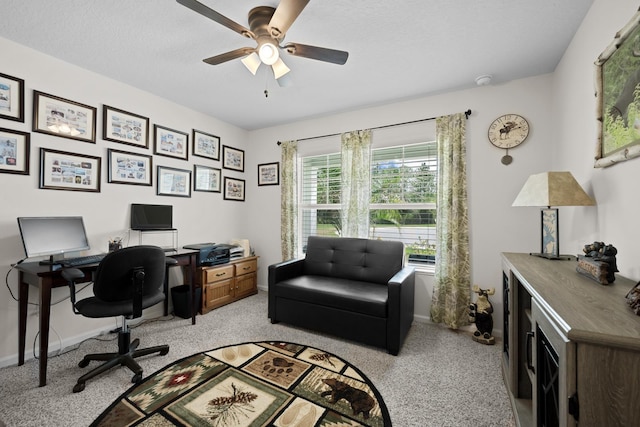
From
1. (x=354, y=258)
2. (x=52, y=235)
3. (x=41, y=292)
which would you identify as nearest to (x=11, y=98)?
(x=52, y=235)

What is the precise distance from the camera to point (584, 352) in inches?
27.6

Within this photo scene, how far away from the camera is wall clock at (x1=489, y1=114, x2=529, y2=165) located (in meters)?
2.58

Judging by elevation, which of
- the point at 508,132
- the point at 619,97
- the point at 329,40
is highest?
the point at 329,40

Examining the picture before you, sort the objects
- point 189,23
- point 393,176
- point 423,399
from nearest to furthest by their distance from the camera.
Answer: point 423,399
point 189,23
point 393,176

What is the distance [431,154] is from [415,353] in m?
2.10

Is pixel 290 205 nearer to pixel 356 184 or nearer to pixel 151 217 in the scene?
pixel 356 184

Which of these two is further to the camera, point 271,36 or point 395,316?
point 395,316

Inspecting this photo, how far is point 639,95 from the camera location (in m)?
1.15

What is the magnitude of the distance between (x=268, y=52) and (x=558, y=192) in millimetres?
2038

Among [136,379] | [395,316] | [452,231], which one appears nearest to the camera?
[136,379]

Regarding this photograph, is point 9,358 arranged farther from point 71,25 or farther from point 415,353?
point 415,353

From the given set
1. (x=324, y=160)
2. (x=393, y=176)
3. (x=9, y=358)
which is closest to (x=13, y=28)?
(x=9, y=358)

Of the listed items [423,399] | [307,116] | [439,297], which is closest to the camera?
[423,399]

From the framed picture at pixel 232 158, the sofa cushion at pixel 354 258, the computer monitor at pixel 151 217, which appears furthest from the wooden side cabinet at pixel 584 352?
the framed picture at pixel 232 158
